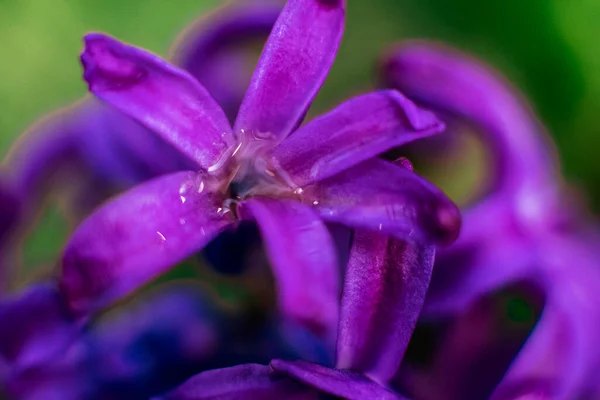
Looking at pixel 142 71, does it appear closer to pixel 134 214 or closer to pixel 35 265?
pixel 134 214

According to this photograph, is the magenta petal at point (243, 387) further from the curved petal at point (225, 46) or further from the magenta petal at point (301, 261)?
the curved petal at point (225, 46)

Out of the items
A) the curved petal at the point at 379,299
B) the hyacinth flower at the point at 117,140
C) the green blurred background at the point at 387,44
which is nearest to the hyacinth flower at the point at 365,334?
the curved petal at the point at 379,299

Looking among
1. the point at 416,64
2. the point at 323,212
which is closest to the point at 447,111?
the point at 416,64

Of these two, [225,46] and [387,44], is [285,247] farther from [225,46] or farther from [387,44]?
[387,44]

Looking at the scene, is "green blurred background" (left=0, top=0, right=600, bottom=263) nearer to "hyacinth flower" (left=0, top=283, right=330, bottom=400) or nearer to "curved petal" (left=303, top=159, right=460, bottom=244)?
"hyacinth flower" (left=0, top=283, right=330, bottom=400)

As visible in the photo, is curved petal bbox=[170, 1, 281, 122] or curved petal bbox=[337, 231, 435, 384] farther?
curved petal bbox=[170, 1, 281, 122]

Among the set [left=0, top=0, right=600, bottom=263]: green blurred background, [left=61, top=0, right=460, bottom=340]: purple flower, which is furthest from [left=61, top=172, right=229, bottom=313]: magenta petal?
[left=0, top=0, right=600, bottom=263]: green blurred background
